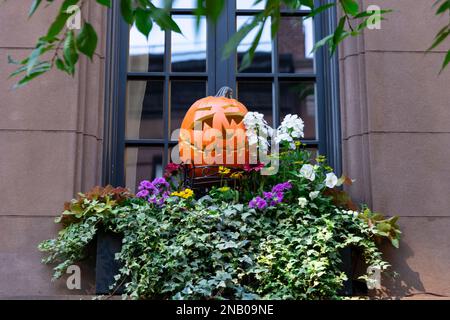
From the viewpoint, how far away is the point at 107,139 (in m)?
5.90

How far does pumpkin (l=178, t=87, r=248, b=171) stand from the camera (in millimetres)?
5438

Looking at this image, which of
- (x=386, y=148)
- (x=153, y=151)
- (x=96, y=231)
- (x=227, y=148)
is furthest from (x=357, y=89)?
(x=96, y=231)

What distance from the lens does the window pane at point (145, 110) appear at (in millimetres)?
6191

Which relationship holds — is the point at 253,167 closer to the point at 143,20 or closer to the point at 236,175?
the point at 236,175

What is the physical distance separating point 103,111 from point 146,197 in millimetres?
926

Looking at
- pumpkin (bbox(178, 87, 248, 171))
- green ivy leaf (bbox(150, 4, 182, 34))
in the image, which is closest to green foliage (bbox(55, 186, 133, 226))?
pumpkin (bbox(178, 87, 248, 171))

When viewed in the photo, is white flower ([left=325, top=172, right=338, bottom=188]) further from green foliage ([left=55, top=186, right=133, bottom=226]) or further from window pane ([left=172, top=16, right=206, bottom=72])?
window pane ([left=172, top=16, right=206, bottom=72])

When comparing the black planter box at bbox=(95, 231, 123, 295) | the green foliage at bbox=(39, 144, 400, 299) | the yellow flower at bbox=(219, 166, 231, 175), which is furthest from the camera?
the yellow flower at bbox=(219, 166, 231, 175)

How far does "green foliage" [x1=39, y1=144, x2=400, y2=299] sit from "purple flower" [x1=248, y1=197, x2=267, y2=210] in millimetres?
43

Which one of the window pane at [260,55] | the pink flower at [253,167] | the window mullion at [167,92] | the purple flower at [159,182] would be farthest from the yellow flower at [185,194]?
the window pane at [260,55]

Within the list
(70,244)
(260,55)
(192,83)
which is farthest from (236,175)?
(260,55)

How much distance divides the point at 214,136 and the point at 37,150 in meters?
1.33
